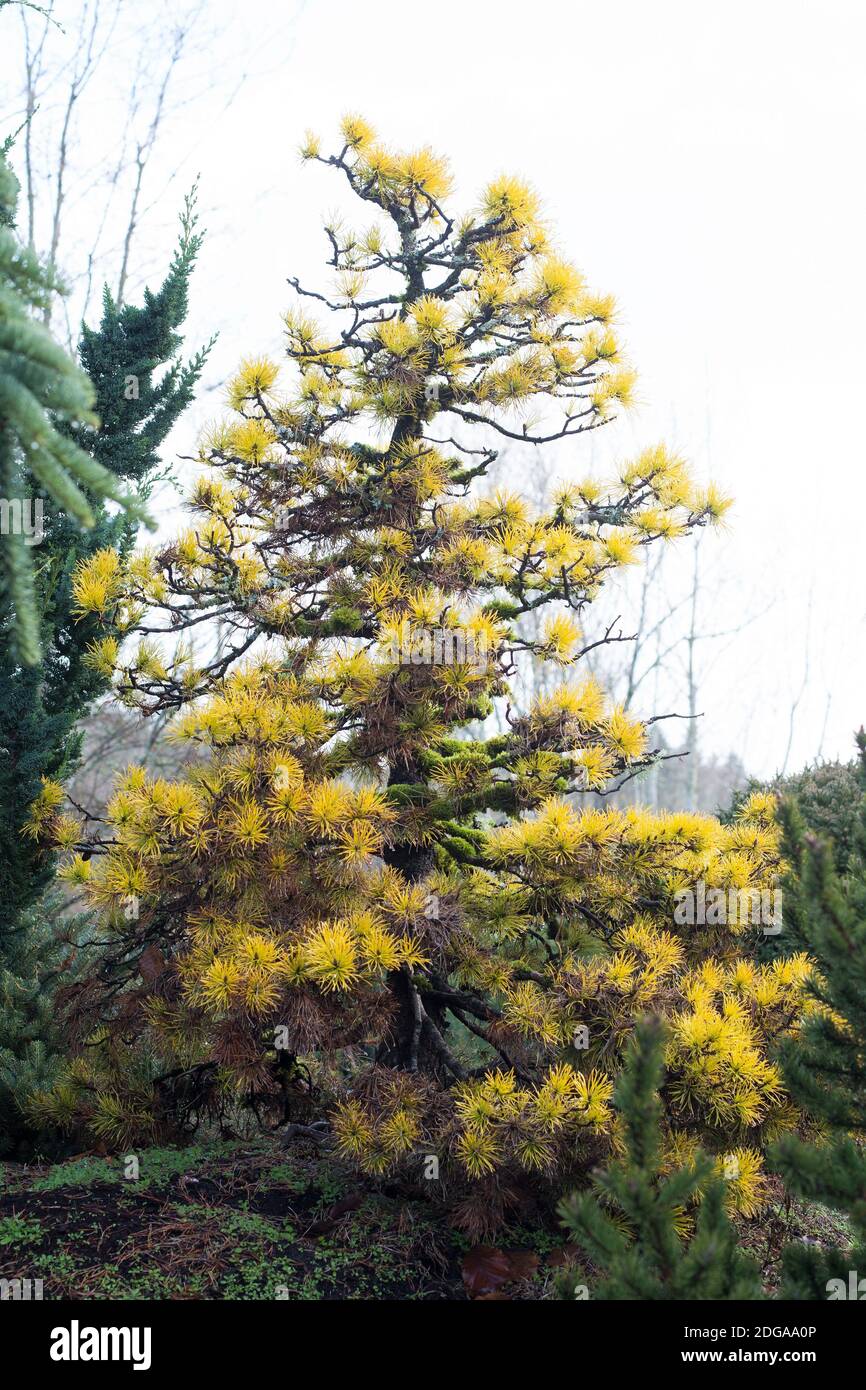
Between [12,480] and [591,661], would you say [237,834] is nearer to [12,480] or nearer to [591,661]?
[12,480]

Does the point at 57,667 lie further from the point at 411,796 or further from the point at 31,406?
the point at 31,406

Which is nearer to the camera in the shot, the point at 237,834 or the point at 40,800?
the point at 237,834

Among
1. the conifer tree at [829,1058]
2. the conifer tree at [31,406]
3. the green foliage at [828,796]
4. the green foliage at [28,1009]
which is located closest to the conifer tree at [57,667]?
the green foliage at [28,1009]

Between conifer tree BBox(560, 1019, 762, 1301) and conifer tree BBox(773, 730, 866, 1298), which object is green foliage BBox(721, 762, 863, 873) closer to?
conifer tree BBox(773, 730, 866, 1298)

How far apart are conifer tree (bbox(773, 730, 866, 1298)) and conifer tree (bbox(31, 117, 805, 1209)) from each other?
2.12 feet

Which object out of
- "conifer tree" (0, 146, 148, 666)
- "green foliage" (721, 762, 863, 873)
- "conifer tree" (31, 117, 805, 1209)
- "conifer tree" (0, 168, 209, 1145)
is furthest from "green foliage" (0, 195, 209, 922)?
"green foliage" (721, 762, 863, 873)

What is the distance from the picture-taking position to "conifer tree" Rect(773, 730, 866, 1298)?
2.34 m

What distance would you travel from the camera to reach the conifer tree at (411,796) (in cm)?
349

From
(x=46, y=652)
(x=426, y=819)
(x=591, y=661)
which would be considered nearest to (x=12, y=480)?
(x=426, y=819)

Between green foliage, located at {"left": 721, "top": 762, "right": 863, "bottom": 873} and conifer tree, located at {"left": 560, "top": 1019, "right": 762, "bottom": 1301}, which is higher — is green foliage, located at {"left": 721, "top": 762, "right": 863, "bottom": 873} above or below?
above

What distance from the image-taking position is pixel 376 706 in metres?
3.86

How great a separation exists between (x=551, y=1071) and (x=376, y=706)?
1340 millimetres

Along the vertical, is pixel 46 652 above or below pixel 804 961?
above

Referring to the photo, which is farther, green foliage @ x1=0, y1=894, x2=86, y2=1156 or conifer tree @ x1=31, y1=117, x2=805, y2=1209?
green foliage @ x1=0, y1=894, x2=86, y2=1156
